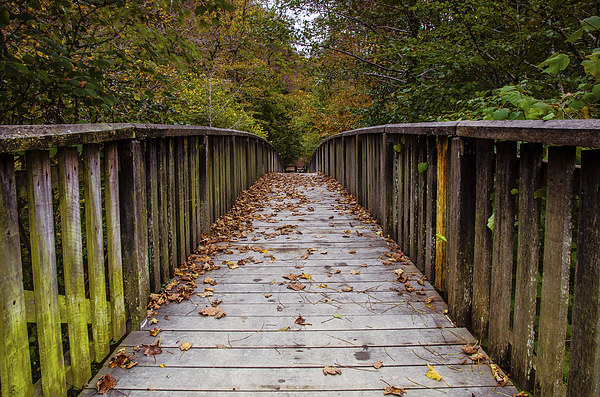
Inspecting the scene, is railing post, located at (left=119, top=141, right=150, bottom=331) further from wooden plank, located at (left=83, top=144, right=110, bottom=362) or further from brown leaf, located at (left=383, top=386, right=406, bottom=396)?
brown leaf, located at (left=383, top=386, right=406, bottom=396)

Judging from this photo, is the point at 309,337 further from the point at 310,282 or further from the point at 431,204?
the point at 431,204

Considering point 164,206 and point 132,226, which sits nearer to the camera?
point 132,226

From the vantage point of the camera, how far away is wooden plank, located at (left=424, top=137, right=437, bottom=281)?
133 inches

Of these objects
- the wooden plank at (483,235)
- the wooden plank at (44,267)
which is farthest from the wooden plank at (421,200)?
the wooden plank at (44,267)

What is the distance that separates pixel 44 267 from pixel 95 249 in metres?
0.47

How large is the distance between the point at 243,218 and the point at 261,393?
3.99 meters

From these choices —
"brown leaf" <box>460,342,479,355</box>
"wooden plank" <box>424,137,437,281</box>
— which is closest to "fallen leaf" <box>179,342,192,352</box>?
"brown leaf" <box>460,342,479,355</box>

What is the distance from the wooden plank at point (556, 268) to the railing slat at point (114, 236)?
2225 millimetres

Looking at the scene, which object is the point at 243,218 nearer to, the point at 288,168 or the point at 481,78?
the point at 481,78

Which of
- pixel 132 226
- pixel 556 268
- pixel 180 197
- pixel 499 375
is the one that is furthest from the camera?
pixel 180 197

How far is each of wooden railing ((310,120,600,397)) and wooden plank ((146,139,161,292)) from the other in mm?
2045

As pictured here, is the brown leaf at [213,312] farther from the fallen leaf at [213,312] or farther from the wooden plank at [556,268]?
the wooden plank at [556,268]

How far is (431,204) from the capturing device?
3432mm

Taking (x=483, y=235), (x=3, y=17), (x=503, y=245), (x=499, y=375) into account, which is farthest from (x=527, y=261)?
(x=3, y=17)
